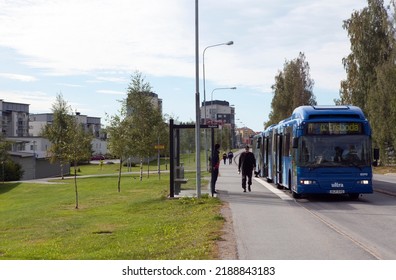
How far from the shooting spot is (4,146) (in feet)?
197

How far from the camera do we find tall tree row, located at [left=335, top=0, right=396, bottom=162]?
5206cm

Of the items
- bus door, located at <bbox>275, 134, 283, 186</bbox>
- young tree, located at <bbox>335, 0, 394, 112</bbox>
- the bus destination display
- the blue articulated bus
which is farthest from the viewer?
young tree, located at <bbox>335, 0, 394, 112</bbox>

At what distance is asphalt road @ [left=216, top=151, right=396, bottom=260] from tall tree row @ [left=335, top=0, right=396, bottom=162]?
31557 millimetres

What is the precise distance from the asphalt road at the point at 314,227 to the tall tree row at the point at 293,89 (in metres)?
60.8

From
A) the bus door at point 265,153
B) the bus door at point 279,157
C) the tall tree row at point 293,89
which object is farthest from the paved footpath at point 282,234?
the tall tree row at point 293,89

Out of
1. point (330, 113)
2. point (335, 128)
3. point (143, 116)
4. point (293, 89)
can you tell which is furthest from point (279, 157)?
point (293, 89)

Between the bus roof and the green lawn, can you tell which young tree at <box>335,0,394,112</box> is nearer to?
the bus roof

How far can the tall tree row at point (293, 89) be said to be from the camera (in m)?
82.4

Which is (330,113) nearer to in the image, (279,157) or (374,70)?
(279,157)

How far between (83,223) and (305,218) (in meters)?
7.02

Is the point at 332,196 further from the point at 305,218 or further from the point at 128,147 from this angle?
the point at 128,147

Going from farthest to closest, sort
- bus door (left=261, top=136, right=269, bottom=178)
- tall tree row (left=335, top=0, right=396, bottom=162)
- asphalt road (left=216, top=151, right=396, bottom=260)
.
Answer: tall tree row (left=335, top=0, right=396, bottom=162) → bus door (left=261, top=136, right=269, bottom=178) → asphalt road (left=216, top=151, right=396, bottom=260)

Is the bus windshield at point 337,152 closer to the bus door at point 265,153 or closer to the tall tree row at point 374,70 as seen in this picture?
the bus door at point 265,153

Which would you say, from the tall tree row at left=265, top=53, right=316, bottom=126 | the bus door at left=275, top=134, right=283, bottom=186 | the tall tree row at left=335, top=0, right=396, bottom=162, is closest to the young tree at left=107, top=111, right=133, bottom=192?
the bus door at left=275, top=134, right=283, bottom=186
